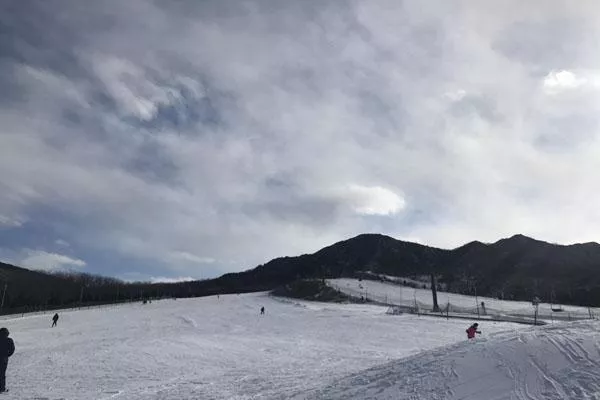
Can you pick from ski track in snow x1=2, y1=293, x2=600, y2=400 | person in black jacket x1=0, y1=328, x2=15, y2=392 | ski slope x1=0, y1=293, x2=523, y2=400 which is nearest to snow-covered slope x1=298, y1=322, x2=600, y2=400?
ski track in snow x1=2, y1=293, x2=600, y2=400

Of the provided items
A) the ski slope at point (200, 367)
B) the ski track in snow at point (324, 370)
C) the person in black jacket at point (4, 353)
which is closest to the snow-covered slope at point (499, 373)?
the ski track in snow at point (324, 370)

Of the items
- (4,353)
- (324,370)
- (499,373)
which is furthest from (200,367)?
(499,373)

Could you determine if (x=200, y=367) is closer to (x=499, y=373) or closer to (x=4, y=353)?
(x=4, y=353)

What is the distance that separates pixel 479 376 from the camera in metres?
10.3

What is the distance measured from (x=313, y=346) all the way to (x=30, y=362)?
13.6 metres

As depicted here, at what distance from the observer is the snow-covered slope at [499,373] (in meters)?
9.29

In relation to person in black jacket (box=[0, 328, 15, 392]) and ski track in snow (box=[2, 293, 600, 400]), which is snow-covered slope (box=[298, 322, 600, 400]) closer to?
ski track in snow (box=[2, 293, 600, 400])

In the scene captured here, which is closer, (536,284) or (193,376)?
(193,376)

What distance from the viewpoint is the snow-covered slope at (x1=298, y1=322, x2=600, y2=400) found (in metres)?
9.29

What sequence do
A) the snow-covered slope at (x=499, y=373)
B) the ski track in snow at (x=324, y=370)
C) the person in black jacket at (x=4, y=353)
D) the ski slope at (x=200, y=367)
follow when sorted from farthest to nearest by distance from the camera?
the person in black jacket at (x=4, y=353)
the ski slope at (x=200, y=367)
the ski track in snow at (x=324, y=370)
the snow-covered slope at (x=499, y=373)

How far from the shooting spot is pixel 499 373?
1021 cm

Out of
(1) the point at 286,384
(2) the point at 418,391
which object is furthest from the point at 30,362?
(2) the point at 418,391

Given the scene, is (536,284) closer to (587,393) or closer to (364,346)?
(364,346)

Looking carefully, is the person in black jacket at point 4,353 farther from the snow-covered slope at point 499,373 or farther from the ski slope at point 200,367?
the snow-covered slope at point 499,373
